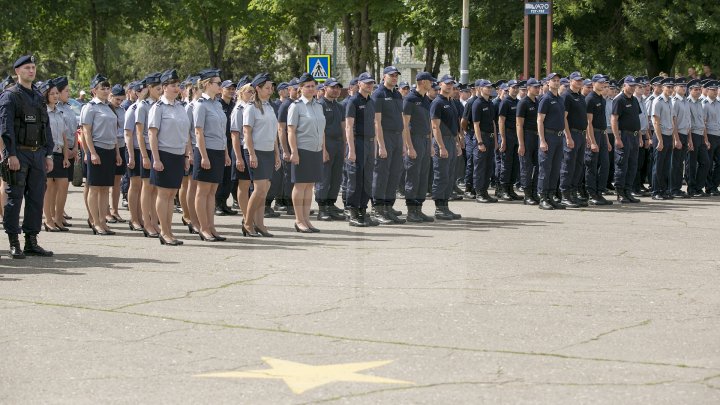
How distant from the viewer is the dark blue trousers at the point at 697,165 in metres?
23.0

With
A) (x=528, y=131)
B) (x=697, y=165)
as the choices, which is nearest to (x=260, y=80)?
(x=528, y=131)

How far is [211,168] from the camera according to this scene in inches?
578

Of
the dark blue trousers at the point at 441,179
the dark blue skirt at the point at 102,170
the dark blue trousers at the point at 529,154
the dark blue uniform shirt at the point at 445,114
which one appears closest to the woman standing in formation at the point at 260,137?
the dark blue skirt at the point at 102,170

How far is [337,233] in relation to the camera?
1592 centimetres

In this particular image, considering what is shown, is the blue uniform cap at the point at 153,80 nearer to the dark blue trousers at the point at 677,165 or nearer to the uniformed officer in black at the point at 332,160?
the uniformed officer in black at the point at 332,160

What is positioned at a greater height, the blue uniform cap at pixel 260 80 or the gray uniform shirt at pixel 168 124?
the blue uniform cap at pixel 260 80

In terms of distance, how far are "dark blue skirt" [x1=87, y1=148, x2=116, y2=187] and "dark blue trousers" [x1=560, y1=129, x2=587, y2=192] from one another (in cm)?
705

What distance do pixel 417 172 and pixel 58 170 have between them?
456cm

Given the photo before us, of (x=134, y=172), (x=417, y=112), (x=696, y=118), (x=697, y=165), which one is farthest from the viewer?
(x=697, y=165)

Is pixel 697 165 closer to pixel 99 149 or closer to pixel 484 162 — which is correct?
pixel 484 162

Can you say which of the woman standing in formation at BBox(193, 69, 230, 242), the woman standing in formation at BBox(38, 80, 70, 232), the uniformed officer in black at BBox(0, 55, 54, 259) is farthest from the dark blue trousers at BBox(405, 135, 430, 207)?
the uniformed officer in black at BBox(0, 55, 54, 259)

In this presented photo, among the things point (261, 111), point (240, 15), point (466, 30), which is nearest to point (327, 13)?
point (240, 15)

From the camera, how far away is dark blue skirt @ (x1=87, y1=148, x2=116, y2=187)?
15.9m

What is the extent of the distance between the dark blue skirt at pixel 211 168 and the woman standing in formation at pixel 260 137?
1.10 feet
